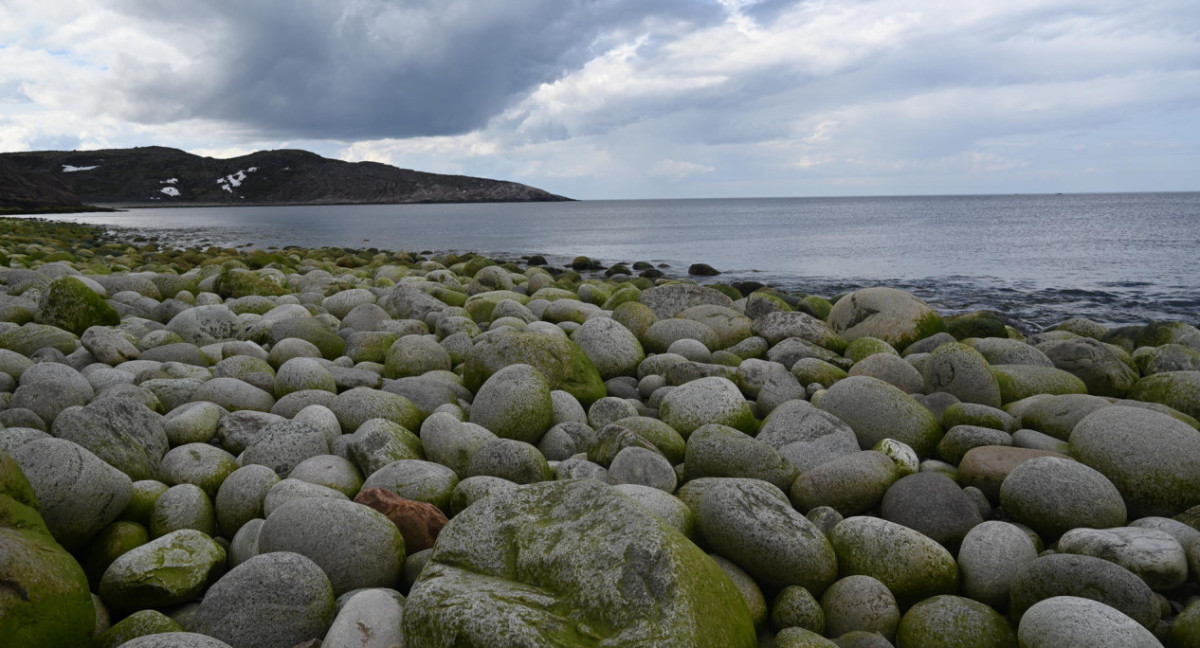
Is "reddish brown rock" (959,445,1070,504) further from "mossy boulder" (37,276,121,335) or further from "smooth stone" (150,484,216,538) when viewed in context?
"mossy boulder" (37,276,121,335)

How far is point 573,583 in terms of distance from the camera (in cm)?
294

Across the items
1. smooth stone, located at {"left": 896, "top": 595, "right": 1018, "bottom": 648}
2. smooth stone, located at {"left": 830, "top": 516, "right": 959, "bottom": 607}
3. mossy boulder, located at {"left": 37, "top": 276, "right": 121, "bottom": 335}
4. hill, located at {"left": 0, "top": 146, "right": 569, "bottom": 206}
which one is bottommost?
smooth stone, located at {"left": 896, "top": 595, "right": 1018, "bottom": 648}

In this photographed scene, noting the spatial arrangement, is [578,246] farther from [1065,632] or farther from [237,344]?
[1065,632]

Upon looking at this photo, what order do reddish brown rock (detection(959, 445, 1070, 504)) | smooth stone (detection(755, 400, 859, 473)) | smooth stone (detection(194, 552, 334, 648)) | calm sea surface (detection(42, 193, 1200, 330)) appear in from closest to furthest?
smooth stone (detection(194, 552, 334, 648)) → reddish brown rock (detection(959, 445, 1070, 504)) → smooth stone (detection(755, 400, 859, 473)) → calm sea surface (detection(42, 193, 1200, 330))

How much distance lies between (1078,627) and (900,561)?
935 mm

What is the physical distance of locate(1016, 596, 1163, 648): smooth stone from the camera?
3.12 m

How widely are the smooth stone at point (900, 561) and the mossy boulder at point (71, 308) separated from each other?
30.8 ft

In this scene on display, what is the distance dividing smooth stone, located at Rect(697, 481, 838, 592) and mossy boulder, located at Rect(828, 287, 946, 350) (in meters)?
6.70

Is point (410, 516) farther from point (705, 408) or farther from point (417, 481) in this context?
point (705, 408)

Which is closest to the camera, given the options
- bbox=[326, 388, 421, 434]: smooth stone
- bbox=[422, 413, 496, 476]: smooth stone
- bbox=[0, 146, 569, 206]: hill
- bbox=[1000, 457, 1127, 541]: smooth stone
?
bbox=[1000, 457, 1127, 541]: smooth stone

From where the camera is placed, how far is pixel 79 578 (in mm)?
3094

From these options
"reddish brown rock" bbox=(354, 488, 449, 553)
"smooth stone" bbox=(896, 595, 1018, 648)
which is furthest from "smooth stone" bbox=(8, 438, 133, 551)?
"smooth stone" bbox=(896, 595, 1018, 648)

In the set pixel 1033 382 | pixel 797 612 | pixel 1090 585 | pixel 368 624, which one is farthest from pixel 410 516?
pixel 1033 382

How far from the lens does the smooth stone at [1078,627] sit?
10.2 feet
